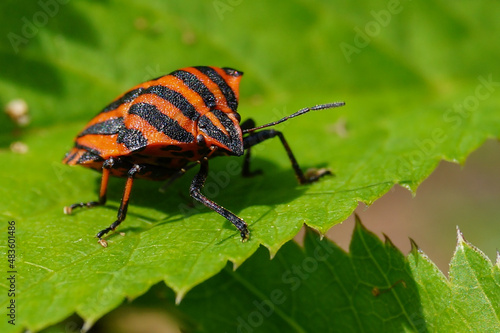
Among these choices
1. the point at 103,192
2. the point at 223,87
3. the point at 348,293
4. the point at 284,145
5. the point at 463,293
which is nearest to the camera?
the point at 463,293

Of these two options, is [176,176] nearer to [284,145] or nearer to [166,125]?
[166,125]

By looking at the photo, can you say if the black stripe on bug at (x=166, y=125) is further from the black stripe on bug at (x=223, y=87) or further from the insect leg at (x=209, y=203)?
the black stripe on bug at (x=223, y=87)

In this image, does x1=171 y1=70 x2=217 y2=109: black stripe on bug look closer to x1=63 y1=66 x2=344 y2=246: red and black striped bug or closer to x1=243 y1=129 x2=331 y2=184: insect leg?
x1=63 y1=66 x2=344 y2=246: red and black striped bug

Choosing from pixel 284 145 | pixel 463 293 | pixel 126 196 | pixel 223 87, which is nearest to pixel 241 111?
pixel 284 145

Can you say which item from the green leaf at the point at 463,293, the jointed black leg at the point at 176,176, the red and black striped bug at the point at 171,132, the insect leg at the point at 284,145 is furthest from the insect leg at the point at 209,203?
the green leaf at the point at 463,293

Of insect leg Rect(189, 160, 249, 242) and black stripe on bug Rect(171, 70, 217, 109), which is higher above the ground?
black stripe on bug Rect(171, 70, 217, 109)

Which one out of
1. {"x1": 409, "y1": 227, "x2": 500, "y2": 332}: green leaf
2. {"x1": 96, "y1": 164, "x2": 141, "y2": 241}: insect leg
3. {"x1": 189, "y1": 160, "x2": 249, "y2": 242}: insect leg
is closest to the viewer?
{"x1": 409, "y1": 227, "x2": 500, "y2": 332}: green leaf

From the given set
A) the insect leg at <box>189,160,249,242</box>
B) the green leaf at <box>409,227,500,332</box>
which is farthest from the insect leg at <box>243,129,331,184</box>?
the green leaf at <box>409,227,500,332</box>
